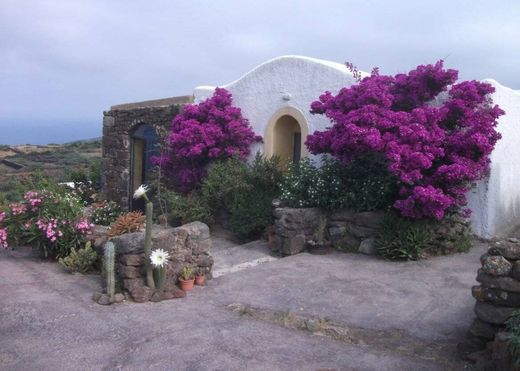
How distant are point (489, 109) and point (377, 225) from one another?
226 centimetres

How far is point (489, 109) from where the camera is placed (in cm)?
729

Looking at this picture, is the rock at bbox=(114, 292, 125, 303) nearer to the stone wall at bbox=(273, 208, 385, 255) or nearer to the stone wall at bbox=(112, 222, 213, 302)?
the stone wall at bbox=(112, 222, 213, 302)

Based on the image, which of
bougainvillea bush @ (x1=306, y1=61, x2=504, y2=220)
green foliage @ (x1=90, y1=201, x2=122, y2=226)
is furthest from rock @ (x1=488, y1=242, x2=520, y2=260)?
green foliage @ (x1=90, y1=201, x2=122, y2=226)

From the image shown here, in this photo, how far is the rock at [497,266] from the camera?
389 cm

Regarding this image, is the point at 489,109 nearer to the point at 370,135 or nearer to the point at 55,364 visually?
the point at 370,135

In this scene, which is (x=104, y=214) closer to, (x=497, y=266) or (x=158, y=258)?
(x=158, y=258)

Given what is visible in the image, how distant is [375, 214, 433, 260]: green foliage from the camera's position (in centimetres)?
722

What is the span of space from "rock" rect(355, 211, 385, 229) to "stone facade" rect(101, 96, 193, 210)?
18.7 ft

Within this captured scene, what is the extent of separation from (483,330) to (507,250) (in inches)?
25.2

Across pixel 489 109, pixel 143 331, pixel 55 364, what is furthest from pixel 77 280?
pixel 489 109

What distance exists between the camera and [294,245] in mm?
7914

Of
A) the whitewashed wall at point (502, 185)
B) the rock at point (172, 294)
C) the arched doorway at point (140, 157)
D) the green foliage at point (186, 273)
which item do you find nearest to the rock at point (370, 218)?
the whitewashed wall at point (502, 185)

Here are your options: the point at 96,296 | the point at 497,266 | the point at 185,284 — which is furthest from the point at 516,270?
the point at 96,296

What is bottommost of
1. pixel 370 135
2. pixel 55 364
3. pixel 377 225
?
pixel 55 364
